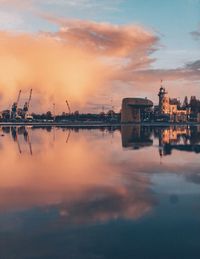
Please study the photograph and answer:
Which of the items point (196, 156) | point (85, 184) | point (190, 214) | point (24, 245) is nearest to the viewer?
point (24, 245)

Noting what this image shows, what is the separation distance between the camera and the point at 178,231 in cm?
1400

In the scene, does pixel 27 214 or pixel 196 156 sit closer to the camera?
pixel 27 214

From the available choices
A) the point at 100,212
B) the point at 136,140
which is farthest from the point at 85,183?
the point at 136,140

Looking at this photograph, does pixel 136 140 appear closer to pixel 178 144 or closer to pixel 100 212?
pixel 178 144

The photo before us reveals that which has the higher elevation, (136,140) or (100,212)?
(136,140)

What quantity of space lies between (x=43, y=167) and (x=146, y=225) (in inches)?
752

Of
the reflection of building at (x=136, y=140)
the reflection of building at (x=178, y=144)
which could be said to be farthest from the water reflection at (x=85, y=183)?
the reflection of building at (x=136, y=140)

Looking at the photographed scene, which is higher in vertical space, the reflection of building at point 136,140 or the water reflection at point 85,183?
the reflection of building at point 136,140

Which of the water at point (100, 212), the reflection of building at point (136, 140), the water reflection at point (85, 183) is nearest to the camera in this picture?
the water at point (100, 212)

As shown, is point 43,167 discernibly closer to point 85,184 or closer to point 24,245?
point 85,184

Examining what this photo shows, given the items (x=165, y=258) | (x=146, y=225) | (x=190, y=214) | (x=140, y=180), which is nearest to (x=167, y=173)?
(x=140, y=180)

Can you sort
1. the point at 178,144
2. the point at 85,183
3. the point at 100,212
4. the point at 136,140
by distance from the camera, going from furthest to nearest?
1. the point at 136,140
2. the point at 178,144
3. the point at 85,183
4. the point at 100,212

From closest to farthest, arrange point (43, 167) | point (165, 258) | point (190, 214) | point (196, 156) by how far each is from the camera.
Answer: point (165, 258)
point (190, 214)
point (43, 167)
point (196, 156)

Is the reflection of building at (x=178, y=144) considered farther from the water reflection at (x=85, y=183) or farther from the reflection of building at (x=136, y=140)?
the water reflection at (x=85, y=183)
